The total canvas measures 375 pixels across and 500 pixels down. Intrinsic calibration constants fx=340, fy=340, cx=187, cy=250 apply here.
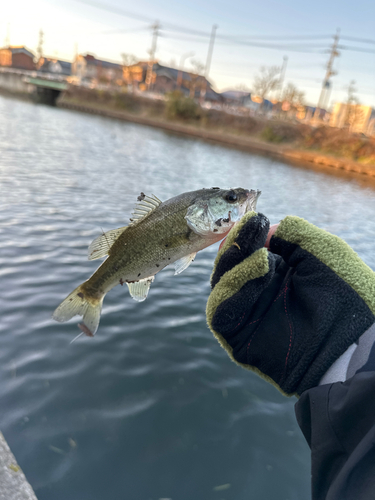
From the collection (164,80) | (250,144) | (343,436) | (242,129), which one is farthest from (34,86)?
(343,436)

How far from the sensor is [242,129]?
61188mm

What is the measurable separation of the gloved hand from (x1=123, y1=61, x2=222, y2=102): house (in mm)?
110074

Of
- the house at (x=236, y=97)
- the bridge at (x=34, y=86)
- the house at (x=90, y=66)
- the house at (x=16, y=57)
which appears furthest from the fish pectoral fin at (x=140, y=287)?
the house at (x=16, y=57)

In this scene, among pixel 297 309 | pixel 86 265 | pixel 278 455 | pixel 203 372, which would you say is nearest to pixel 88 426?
pixel 203 372

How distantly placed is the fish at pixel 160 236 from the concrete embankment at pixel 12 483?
188cm

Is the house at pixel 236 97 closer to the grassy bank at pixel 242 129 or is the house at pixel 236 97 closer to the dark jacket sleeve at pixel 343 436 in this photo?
the grassy bank at pixel 242 129

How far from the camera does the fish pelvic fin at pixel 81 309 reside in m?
2.19

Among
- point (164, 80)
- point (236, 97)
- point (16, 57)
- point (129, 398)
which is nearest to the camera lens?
point (129, 398)

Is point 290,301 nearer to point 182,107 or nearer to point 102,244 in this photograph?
point 102,244

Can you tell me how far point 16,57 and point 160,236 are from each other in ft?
542

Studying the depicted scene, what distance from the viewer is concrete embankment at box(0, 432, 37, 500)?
2.86 m

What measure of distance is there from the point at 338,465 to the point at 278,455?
2.77 metres

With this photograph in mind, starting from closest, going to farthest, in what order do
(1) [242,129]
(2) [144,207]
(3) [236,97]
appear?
(2) [144,207] < (1) [242,129] < (3) [236,97]

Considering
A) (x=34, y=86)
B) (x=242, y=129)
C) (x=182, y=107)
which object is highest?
(x=182, y=107)
